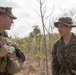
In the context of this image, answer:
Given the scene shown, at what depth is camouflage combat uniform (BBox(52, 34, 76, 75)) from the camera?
3990 mm

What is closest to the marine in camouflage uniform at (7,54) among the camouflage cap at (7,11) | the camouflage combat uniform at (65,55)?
the camouflage cap at (7,11)

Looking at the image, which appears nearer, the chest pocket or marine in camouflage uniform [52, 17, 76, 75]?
the chest pocket

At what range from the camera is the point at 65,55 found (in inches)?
158

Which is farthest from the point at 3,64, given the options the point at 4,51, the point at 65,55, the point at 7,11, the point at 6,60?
the point at 65,55

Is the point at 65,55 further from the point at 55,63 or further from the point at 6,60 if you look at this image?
the point at 6,60

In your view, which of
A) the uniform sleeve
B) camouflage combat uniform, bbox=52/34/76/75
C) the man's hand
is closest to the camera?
the man's hand

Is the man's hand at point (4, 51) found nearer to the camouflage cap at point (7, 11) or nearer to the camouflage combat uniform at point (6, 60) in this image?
the camouflage combat uniform at point (6, 60)

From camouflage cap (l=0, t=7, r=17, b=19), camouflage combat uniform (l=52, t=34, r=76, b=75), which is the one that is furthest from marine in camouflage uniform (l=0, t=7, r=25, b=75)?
camouflage combat uniform (l=52, t=34, r=76, b=75)

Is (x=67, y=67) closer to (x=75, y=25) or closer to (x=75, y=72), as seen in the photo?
(x=75, y=72)

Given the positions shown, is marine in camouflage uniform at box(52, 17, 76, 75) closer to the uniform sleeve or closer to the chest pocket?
the uniform sleeve

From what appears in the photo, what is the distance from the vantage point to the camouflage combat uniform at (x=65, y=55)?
3.99 metres

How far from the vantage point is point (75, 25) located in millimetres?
4074

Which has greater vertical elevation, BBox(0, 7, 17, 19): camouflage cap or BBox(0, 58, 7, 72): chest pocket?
BBox(0, 7, 17, 19): camouflage cap

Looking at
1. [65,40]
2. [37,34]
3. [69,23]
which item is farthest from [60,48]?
[37,34]
